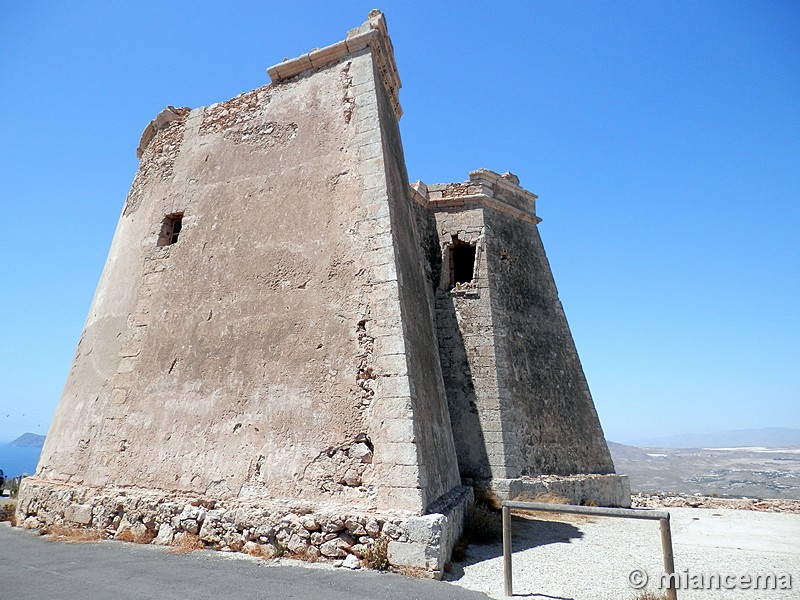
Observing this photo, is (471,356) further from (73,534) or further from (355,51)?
(73,534)

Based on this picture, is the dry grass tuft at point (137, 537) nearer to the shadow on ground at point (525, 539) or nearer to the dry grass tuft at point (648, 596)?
the shadow on ground at point (525, 539)

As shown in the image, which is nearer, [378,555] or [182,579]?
[182,579]

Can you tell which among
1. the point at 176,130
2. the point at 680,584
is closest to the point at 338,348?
the point at 680,584

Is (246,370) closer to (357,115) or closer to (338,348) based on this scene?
(338,348)

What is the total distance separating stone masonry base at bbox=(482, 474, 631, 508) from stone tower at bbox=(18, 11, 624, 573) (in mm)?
161

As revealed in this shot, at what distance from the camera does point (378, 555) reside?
4.73 meters

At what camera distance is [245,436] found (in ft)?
19.8

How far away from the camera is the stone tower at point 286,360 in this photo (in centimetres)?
542

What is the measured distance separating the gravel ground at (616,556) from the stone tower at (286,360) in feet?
2.34

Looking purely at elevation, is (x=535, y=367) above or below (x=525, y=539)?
above

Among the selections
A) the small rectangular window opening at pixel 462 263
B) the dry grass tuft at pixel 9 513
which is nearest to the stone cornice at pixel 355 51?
the small rectangular window opening at pixel 462 263

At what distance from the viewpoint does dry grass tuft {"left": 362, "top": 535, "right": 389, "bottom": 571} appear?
15.4 ft

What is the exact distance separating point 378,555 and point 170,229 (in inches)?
243

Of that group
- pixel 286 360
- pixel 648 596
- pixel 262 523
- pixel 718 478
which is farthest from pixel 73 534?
pixel 718 478
